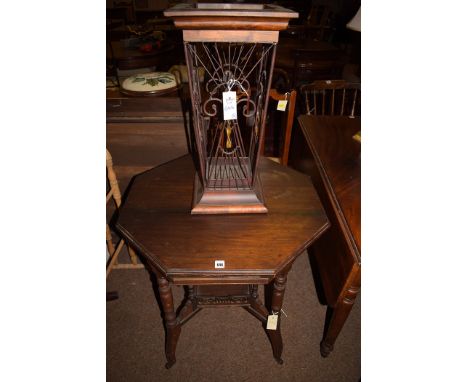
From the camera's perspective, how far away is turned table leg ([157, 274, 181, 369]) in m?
1.13

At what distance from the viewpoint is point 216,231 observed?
3.66 ft

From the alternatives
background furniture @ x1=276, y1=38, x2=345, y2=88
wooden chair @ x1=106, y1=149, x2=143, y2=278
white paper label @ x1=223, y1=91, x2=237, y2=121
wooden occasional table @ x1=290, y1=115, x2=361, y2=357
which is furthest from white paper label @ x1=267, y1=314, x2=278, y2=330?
background furniture @ x1=276, y1=38, x2=345, y2=88

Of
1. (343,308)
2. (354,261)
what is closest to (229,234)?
(354,261)

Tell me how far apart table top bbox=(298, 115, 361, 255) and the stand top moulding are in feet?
2.47

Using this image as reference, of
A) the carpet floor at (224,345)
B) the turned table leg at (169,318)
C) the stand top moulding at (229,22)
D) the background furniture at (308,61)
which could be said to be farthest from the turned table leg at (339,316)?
the background furniture at (308,61)

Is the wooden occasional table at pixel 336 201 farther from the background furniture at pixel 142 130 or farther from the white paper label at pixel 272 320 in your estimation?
the background furniture at pixel 142 130

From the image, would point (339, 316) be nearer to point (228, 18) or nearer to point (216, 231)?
point (216, 231)

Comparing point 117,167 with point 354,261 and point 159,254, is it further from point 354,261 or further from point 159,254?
point 354,261

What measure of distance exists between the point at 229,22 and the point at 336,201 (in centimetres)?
87

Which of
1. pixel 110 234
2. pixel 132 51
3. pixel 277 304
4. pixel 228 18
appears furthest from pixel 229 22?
pixel 132 51

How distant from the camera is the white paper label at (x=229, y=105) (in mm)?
969

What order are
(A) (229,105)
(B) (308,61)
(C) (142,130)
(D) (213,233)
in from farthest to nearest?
(B) (308,61), (C) (142,130), (D) (213,233), (A) (229,105)

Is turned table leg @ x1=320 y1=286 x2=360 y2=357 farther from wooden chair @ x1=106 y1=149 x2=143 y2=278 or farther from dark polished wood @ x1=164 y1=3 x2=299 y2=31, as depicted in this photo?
wooden chair @ x1=106 y1=149 x2=143 y2=278

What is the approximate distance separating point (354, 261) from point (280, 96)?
3.55 feet
